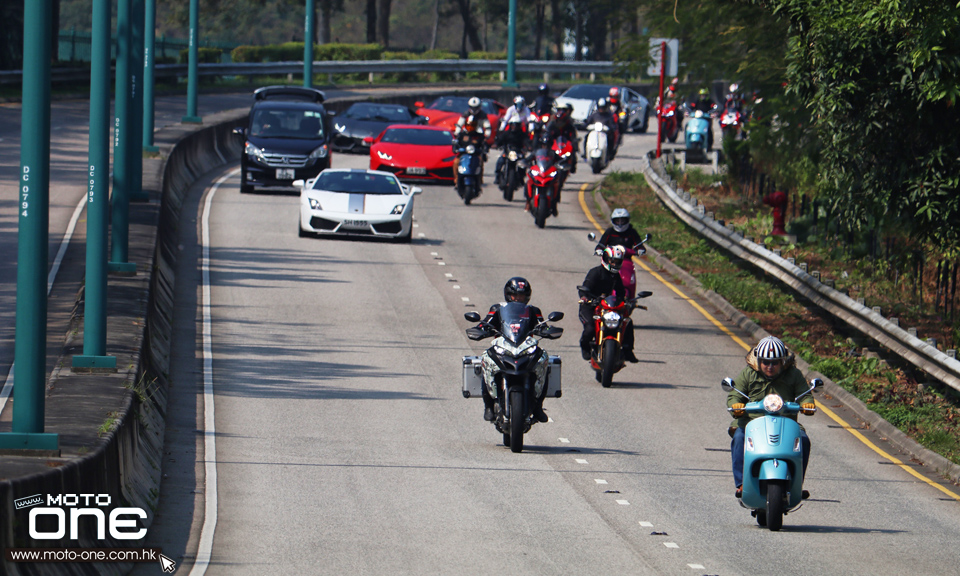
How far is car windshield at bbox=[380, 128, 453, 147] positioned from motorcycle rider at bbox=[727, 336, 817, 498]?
22.6 metres

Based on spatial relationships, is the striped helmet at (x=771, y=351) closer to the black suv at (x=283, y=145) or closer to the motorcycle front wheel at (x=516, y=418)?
the motorcycle front wheel at (x=516, y=418)

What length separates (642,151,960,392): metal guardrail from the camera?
1567 cm

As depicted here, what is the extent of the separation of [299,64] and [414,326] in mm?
41144

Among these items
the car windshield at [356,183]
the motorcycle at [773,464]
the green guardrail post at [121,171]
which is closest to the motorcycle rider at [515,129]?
the car windshield at [356,183]

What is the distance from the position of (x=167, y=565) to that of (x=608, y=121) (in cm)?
2985

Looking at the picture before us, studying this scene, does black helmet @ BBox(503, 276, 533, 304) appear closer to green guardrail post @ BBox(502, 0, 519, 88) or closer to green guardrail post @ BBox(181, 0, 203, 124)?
green guardrail post @ BBox(181, 0, 203, 124)

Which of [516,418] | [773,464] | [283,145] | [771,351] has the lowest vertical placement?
[516,418]

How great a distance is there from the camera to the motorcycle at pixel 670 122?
151ft

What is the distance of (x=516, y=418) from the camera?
43.8 ft

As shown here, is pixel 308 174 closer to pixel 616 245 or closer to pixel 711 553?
pixel 616 245

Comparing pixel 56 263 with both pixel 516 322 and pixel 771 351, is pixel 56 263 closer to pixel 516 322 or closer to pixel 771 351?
pixel 516 322

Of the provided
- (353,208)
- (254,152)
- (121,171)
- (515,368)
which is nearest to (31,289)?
(515,368)

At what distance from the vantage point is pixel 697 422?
15.5 m

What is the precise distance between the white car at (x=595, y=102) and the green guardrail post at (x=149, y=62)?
62.0ft
